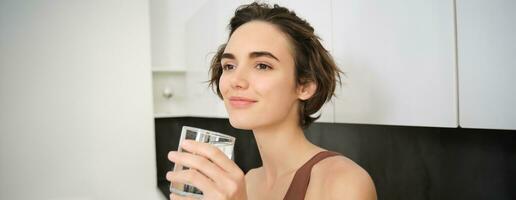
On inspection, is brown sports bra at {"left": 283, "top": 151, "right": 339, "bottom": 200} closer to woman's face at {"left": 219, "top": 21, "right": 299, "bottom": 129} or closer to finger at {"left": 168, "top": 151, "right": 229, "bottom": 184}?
woman's face at {"left": 219, "top": 21, "right": 299, "bottom": 129}

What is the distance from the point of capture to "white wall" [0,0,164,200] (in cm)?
200

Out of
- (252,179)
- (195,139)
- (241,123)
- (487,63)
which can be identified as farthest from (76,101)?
(487,63)

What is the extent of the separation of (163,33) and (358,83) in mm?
1869

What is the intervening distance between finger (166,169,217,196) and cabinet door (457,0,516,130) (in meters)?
0.47

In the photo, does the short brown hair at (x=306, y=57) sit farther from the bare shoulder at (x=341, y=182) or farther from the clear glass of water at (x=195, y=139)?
the clear glass of water at (x=195, y=139)

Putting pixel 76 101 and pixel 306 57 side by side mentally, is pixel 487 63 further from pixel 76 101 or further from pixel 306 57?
pixel 76 101

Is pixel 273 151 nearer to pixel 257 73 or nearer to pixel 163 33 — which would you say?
pixel 257 73

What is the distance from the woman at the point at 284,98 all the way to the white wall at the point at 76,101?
4.91ft

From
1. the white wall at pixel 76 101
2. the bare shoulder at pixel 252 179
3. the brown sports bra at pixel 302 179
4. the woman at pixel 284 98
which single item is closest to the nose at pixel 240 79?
the woman at pixel 284 98

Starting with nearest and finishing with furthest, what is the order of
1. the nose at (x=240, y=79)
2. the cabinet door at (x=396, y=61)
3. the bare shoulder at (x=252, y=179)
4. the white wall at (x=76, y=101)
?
the cabinet door at (x=396, y=61), the nose at (x=240, y=79), the bare shoulder at (x=252, y=179), the white wall at (x=76, y=101)

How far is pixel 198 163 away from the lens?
519mm

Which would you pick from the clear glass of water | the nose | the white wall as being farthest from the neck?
the white wall

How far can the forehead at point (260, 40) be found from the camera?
2.70ft

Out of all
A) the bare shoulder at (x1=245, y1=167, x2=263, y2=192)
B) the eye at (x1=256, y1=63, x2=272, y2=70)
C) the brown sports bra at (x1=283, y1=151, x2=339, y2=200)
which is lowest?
the bare shoulder at (x1=245, y1=167, x2=263, y2=192)
